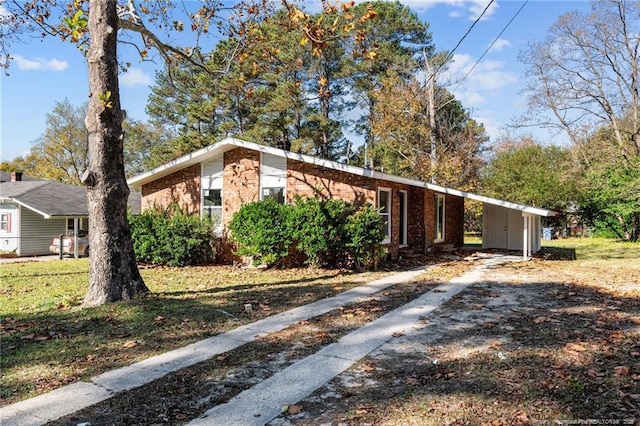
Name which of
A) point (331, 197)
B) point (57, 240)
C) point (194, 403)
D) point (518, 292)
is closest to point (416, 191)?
point (331, 197)

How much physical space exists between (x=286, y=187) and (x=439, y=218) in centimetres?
756

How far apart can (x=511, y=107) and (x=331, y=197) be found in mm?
21491

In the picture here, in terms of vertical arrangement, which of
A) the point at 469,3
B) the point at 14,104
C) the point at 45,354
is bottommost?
the point at 45,354

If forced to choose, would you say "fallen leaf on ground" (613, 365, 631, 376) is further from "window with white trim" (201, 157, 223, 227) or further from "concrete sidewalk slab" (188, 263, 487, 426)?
"window with white trim" (201, 157, 223, 227)

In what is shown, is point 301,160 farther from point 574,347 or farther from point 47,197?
point 47,197

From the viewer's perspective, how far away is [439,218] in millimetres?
17609

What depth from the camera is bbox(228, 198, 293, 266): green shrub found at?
11609 millimetres

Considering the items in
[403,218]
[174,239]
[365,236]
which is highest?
[403,218]

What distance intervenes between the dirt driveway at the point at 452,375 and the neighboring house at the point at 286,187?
20.0ft

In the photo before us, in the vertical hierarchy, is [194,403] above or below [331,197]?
below

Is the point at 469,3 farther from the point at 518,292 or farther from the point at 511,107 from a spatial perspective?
the point at 511,107

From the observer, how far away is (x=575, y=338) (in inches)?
200

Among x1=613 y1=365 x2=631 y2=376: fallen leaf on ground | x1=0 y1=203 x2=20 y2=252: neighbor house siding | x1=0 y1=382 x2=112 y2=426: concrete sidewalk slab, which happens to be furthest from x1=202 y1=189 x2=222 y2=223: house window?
x1=0 y1=203 x2=20 y2=252: neighbor house siding

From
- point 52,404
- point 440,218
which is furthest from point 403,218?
point 52,404
